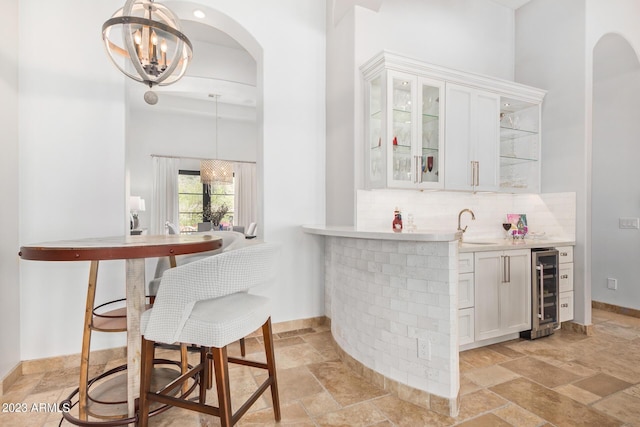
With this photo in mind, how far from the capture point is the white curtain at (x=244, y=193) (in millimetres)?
8773

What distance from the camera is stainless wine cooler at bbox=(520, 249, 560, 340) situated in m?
3.13

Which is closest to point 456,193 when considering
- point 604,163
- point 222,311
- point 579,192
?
point 579,192

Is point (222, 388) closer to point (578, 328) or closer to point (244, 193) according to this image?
point (578, 328)

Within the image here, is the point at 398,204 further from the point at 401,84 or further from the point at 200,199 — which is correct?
the point at 200,199

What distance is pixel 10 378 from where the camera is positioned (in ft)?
7.40

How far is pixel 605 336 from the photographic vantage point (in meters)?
3.22

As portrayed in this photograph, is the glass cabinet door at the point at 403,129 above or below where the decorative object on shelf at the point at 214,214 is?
above

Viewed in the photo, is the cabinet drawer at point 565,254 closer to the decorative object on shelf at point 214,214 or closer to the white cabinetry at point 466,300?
the white cabinetry at point 466,300

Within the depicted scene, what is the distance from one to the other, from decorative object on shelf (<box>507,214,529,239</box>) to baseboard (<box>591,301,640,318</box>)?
1430 millimetres

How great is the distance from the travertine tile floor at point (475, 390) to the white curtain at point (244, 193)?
6.05 metres

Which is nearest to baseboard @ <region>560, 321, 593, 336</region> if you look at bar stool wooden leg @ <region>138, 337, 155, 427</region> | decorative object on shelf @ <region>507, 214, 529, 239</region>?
decorative object on shelf @ <region>507, 214, 529, 239</region>

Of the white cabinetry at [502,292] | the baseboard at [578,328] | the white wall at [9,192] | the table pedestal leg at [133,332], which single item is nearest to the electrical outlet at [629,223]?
the baseboard at [578,328]

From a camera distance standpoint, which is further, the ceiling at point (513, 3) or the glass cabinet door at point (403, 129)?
the ceiling at point (513, 3)

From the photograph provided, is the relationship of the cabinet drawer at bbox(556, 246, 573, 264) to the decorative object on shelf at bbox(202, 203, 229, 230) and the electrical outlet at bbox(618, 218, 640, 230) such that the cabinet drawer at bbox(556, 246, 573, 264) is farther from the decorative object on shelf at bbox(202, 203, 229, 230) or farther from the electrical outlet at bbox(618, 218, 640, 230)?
the decorative object on shelf at bbox(202, 203, 229, 230)
